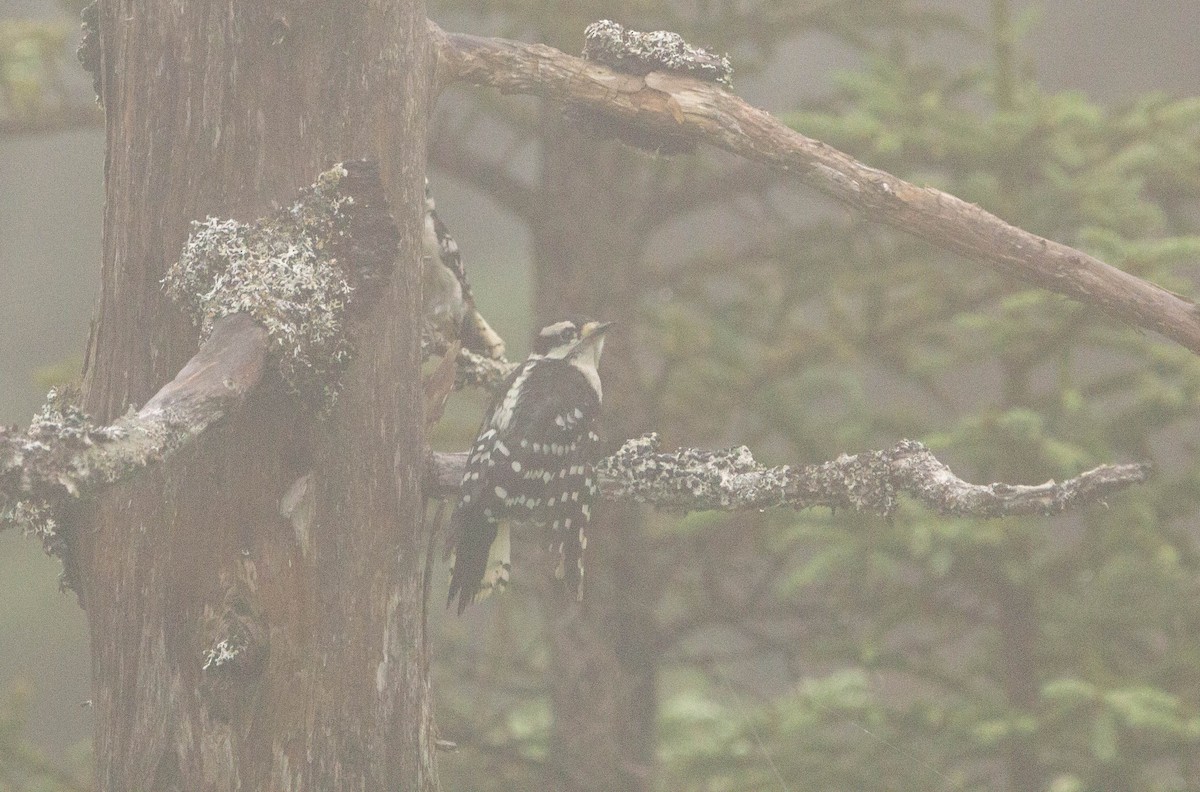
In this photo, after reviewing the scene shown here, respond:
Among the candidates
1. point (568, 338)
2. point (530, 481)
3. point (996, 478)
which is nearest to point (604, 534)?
point (996, 478)

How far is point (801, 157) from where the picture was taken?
270cm

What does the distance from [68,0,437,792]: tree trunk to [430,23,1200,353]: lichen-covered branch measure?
13.3 inches

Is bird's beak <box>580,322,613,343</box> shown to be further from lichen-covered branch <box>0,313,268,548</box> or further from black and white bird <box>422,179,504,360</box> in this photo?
lichen-covered branch <box>0,313,268,548</box>

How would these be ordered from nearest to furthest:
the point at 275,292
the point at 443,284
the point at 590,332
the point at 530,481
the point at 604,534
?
the point at 275,292 < the point at 530,481 < the point at 443,284 < the point at 590,332 < the point at 604,534

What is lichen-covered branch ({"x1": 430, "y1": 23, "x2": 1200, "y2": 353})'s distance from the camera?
8.38 feet

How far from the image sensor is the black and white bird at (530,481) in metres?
3.25

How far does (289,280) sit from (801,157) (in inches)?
44.8

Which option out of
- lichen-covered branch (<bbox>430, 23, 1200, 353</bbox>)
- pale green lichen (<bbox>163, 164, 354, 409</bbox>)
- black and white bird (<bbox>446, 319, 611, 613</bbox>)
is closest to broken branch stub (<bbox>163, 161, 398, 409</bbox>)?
pale green lichen (<bbox>163, 164, 354, 409</bbox>)

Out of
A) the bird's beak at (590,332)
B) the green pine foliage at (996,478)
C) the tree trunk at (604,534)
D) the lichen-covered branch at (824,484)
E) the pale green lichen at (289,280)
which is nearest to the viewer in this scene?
the lichen-covered branch at (824,484)

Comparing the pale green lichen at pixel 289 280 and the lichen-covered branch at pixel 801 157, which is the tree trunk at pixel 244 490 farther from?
the lichen-covered branch at pixel 801 157

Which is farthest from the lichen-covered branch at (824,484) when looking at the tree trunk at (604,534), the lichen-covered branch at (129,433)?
the tree trunk at (604,534)

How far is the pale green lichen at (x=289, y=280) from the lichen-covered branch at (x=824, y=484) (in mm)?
447

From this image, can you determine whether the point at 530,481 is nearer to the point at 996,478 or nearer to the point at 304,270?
the point at 304,270

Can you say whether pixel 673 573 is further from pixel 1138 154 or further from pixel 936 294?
pixel 1138 154
